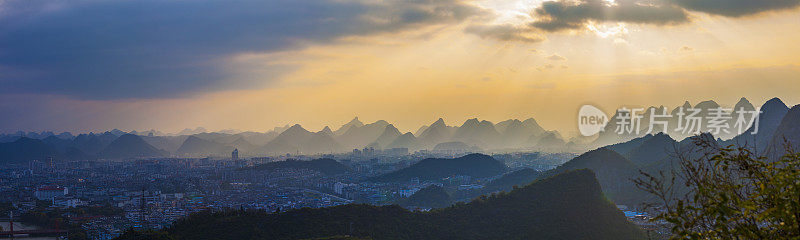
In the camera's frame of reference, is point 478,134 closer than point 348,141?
Yes

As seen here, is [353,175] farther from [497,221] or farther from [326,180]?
[497,221]

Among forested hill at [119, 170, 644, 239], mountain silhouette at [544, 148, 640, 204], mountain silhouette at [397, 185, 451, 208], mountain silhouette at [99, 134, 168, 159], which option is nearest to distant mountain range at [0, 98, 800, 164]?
mountain silhouette at [99, 134, 168, 159]

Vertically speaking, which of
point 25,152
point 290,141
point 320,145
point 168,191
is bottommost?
point 168,191

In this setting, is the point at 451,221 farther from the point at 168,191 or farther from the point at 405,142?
the point at 405,142

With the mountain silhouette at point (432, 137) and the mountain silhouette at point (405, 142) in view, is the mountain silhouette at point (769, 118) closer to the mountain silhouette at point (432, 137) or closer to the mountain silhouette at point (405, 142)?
the mountain silhouette at point (405, 142)

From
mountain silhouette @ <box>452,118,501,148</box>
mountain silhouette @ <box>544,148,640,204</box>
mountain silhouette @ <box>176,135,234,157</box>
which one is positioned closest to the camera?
mountain silhouette @ <box>544,148,640,204</box>

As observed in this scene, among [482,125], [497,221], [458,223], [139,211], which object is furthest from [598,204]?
[482,125]

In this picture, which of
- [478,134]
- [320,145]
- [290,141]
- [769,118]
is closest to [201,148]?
[290,141]

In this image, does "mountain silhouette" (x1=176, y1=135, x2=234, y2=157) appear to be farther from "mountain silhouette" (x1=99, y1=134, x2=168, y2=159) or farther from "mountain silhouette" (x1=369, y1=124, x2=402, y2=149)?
"mountain silhouette" (x1=369, y1=124, x2=402, y2=149)

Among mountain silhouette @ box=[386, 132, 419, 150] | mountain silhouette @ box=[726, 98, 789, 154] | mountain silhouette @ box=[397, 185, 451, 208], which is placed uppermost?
mountain silhouette @ box=[726, 98, 789, 154]
